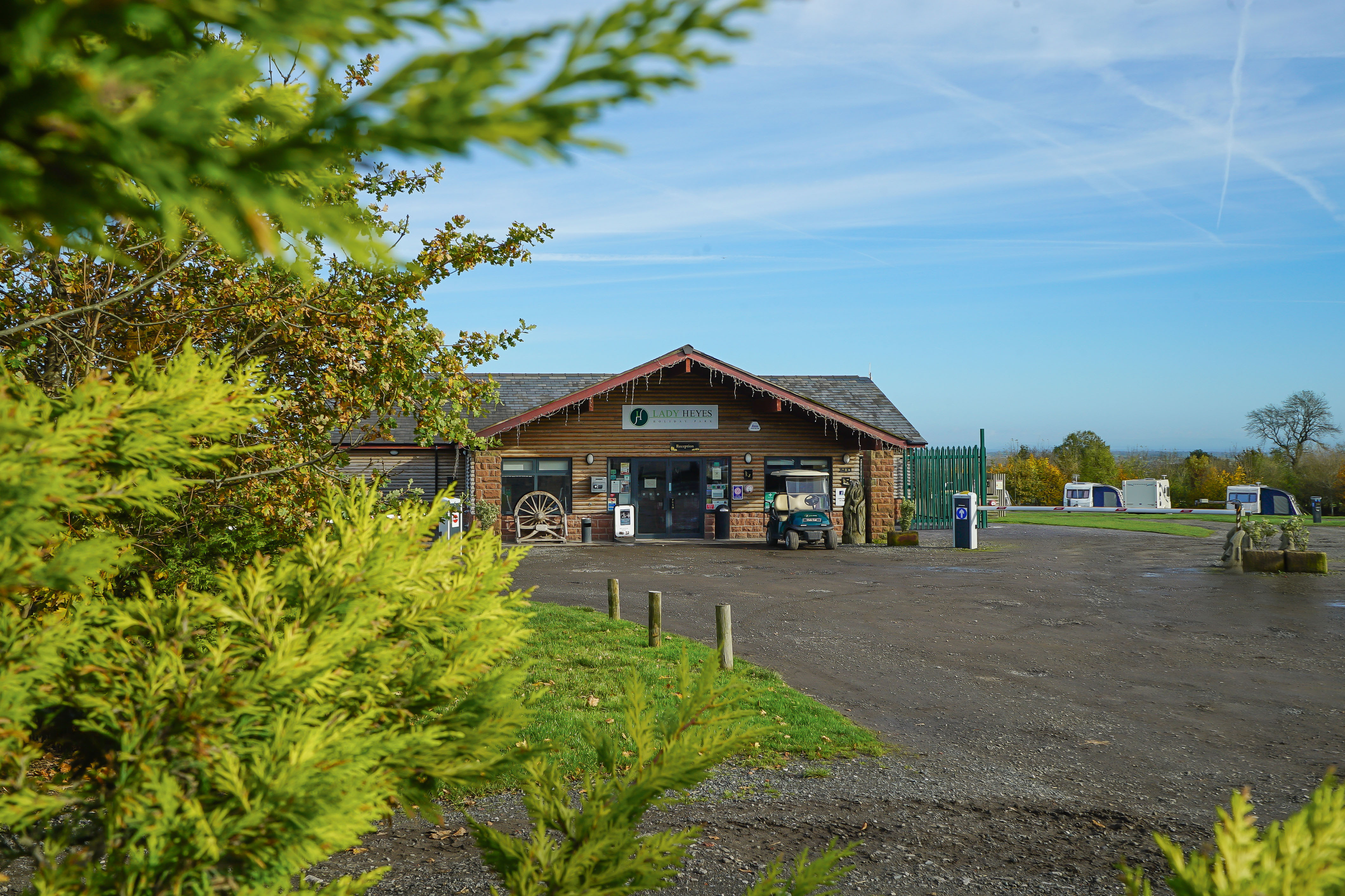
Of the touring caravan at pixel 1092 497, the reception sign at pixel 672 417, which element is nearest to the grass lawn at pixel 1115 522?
the touring caravan at pixel 1092 497

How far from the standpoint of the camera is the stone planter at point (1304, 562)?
18375mm

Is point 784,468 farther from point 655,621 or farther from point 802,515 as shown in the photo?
point 655,621

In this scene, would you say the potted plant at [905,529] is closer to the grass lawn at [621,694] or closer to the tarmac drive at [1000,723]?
the tarmac drive at [1000,723]

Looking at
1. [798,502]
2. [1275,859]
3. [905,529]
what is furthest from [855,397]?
[1275,859]

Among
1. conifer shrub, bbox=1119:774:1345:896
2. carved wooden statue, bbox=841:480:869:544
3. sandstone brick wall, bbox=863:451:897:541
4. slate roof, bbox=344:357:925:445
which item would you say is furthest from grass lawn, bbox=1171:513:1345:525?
conifer shrub, bbox=1119:774:1345:896

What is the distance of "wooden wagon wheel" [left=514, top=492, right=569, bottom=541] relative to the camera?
27625 mm

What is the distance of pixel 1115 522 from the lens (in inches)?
1427

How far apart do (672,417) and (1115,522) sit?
779 inches

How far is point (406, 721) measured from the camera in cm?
214

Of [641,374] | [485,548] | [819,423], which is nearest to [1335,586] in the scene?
[819,423]

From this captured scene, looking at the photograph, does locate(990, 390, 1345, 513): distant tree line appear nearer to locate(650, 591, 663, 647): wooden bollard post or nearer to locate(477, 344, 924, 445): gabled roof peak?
locate(477, 344, 924, 445): gabled roof peak

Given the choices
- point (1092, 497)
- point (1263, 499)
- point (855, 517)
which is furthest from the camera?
point (1092, 497)

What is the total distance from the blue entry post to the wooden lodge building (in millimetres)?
3129

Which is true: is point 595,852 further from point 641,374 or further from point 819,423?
point 819,423
